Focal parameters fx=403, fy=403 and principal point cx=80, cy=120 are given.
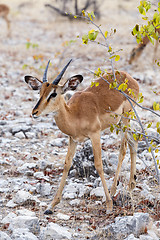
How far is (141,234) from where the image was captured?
4285mm

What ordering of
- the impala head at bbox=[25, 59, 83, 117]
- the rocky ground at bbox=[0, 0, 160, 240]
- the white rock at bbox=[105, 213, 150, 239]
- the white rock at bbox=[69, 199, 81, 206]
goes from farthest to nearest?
the white rock at bbox=[69, 199, 81, 206]
the impala head at bbox=[25, 59, 83, 117]
the rocky ground at bbox=[0, 0, 160, 240]
the white rock at bbox=[105, 213, 150, 239]

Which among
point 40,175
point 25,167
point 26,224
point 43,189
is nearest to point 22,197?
point 43,189

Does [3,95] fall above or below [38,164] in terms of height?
above

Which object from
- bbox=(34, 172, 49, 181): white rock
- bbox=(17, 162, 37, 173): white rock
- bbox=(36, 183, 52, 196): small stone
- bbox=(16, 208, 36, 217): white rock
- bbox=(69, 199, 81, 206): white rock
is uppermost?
bbox=(17, 162, 37, 173): white rock

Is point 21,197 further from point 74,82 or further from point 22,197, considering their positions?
point 74,82

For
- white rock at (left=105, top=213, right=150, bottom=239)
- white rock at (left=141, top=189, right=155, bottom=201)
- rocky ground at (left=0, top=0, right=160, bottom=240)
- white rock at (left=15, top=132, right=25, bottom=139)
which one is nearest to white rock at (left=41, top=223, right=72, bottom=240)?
rocky ground at (left=0, top=0, right=160, bottom=240)

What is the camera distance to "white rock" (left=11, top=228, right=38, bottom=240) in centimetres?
411

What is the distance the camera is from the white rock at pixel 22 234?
4113mm

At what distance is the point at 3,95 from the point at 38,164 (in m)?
4.48

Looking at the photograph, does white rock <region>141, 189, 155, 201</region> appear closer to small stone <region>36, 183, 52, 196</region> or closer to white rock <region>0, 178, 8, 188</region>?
small stone <region>36, 183, 52, 196</region>

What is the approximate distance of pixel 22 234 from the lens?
4.20 m

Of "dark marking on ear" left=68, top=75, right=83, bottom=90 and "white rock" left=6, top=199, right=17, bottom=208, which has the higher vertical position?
"dark marking on ear" left=68, top=75, right=83, bottom=90

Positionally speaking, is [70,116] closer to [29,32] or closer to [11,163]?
[11,163]

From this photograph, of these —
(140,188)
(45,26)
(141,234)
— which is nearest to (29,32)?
(45,26)
